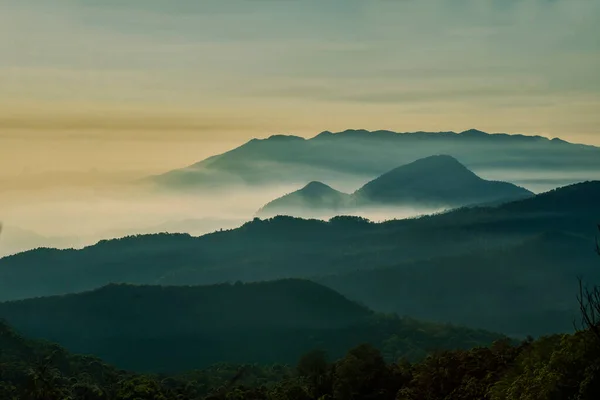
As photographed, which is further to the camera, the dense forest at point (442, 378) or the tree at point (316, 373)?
the tree at point (316, 373)

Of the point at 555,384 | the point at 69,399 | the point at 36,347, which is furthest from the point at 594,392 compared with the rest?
the point at 36,347

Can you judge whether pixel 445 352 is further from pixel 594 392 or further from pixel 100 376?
pixel 100 376

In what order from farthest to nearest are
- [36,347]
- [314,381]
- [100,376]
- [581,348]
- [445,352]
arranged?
[36,347], [100,376], [314,381], [445,352], [581,348]

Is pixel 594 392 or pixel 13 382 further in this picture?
pixel 13 382

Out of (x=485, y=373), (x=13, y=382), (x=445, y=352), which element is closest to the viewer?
(x=485, y=373)

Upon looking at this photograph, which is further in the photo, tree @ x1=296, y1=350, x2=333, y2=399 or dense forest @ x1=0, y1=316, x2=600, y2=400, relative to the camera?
tree @ x1=296, y1=350, x2=333, y2=399

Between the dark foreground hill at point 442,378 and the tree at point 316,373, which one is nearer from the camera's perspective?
the dark foreground hill at point 442,378

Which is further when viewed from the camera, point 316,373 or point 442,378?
point 316,373

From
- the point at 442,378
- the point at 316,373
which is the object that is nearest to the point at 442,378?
the point at 442,378

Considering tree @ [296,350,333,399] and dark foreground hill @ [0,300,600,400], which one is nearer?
dark foreground hill @ [0,300,600,400]

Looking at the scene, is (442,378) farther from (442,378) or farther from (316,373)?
(316,373)

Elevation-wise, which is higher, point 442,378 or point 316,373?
point 316,373
